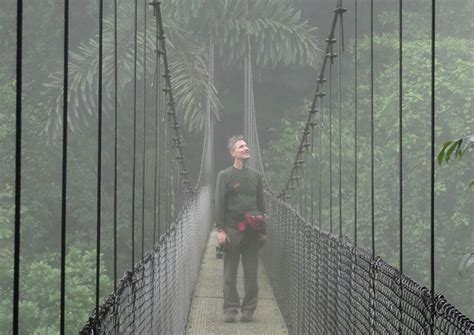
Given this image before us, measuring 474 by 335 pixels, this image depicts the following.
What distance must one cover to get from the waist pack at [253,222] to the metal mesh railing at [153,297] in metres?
0.25

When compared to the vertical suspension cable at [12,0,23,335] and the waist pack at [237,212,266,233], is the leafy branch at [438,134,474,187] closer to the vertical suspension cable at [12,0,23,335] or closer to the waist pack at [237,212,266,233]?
the vertical suspension cable at [12,0,23,335]

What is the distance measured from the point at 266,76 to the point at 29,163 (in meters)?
4.33

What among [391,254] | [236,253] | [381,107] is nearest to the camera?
[236,253]

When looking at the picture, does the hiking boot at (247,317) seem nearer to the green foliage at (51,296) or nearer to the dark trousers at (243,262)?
the dark trousers at (243,262)

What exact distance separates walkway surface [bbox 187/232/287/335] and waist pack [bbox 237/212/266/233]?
0.43 m

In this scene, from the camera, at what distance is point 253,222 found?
13.5 ft

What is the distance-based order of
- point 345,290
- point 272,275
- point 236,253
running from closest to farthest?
point 345,290 → point 236,253 → point 272,275

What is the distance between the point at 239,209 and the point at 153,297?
1.49m

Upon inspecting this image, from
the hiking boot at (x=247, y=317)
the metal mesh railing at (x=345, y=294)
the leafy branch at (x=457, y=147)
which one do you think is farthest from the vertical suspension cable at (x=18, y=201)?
the hiking boot at (x=247, y=317)

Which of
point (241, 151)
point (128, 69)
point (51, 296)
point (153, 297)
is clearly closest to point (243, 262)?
point (241, 151)

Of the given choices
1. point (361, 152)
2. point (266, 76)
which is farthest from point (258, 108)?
point (361, 152)

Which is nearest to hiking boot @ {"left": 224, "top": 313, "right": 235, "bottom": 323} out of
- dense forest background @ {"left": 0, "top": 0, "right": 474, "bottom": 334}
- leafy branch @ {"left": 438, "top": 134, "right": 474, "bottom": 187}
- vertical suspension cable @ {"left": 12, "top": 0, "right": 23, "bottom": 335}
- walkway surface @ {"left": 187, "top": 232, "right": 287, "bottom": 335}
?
walkway surface @ {"left": 187, "top": 232, "right": 287, "bottom": 335}

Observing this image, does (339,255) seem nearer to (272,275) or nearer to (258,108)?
(272,275)

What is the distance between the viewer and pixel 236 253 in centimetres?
421
